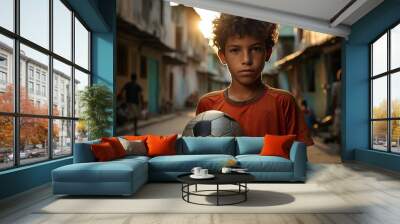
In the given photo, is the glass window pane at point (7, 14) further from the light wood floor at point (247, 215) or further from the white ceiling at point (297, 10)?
the white ceiling at point (297, 10)

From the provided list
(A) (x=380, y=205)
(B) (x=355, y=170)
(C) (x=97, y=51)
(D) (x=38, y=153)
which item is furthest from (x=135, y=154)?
(B) (x=355, y=170)

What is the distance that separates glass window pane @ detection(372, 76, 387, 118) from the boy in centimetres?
169

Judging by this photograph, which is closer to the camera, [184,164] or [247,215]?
[247,215]

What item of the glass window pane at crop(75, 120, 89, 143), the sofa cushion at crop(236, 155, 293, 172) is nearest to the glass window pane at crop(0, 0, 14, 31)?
the glass window pane at crop(75, 120, 89, 143)

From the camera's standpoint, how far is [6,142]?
5.17 meters

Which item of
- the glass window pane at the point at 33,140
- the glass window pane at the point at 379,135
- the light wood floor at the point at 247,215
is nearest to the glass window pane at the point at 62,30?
the glass window pane at the point at 33,140

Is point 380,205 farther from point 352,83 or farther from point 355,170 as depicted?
point 352,83

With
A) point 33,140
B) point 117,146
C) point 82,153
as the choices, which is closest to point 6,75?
point 33,140

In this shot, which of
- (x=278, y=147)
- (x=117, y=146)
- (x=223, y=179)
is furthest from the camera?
(x=278, y=147)

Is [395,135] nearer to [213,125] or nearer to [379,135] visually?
[379,135]

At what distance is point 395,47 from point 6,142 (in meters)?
7.33

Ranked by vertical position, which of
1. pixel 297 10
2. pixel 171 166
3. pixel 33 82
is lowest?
pixel 171 166

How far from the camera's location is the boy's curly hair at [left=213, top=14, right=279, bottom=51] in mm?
9008

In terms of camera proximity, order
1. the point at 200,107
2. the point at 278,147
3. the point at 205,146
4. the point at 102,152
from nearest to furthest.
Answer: the point at 102,152
the point at 278,147
the point at 205,146
the point at 200,107
